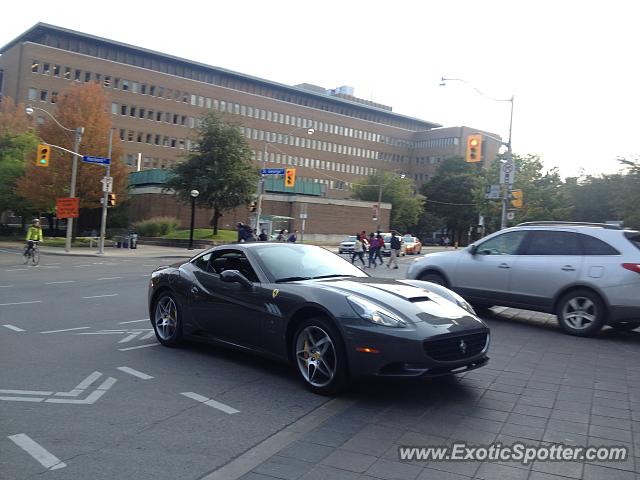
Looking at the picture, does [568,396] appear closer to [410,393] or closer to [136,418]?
[410,393]

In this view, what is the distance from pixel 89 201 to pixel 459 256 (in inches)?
1448

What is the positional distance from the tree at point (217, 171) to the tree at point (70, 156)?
5.73m

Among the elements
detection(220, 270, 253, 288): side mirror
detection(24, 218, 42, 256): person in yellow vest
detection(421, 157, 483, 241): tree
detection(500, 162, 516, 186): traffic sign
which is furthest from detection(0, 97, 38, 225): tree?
detection(421, 157, 483, 241): tree

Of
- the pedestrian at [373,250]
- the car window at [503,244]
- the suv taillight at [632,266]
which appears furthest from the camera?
the pedestrian at [373,250]

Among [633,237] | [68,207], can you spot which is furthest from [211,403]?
[68,207]

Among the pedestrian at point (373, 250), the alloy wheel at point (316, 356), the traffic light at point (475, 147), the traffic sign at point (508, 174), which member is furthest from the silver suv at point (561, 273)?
the pedestrian at point (373, 250)

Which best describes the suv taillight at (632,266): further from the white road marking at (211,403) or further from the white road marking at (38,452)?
the white road marking at (38,452)

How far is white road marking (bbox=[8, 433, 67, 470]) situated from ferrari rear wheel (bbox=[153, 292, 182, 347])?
3.07 m

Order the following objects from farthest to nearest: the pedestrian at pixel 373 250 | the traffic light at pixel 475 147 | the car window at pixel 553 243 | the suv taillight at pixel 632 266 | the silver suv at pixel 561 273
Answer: the pedestrian at pixel 373 250, the traffic light at pixel 475 147, the car window at pixel 553 243, the silver suv at pixel 561 273, the suv taillight at pixel 632 266

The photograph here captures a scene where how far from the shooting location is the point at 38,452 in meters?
4.05

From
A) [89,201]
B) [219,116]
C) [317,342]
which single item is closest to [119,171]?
[89,201]

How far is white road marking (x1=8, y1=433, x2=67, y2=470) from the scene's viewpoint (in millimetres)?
3864

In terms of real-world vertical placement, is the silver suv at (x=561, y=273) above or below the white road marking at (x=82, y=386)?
above

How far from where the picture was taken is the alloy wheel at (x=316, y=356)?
541 cm
